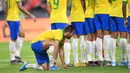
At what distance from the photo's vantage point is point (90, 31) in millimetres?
15633

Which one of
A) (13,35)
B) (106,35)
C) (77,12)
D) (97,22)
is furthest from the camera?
(13,35)

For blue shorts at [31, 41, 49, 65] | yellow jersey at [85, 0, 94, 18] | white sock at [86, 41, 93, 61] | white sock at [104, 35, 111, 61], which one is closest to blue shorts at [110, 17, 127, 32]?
white sock at [104, 35, 111, 61]

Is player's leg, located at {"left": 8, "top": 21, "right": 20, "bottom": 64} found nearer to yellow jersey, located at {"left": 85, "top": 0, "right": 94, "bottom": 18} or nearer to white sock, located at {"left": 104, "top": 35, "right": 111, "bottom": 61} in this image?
yellow jersey, located at {"left": 85, "top": 0, "right": 94, "bottom": 18}

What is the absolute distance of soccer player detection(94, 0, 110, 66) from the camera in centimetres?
1541

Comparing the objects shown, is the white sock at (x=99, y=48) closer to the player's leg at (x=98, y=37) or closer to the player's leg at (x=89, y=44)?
the player's leg at (x=98, y=37)

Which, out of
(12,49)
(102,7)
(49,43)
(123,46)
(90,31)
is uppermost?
(102,7)

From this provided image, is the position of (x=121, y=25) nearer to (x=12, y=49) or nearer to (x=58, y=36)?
(x=58, y=36)

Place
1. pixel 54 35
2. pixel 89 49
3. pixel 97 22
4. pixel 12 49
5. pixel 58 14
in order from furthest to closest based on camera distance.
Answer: pixel 12 49
pixel 89 49
pixel 97 22
pixel 58 14
pixel 54 35

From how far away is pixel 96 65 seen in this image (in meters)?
15.6

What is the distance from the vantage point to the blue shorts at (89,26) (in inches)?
615

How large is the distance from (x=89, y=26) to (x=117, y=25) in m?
0.82

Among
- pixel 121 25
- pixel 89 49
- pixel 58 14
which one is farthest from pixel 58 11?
pixel 121 25

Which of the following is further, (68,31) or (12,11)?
(12,11)

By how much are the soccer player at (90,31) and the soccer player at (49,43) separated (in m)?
1.27
